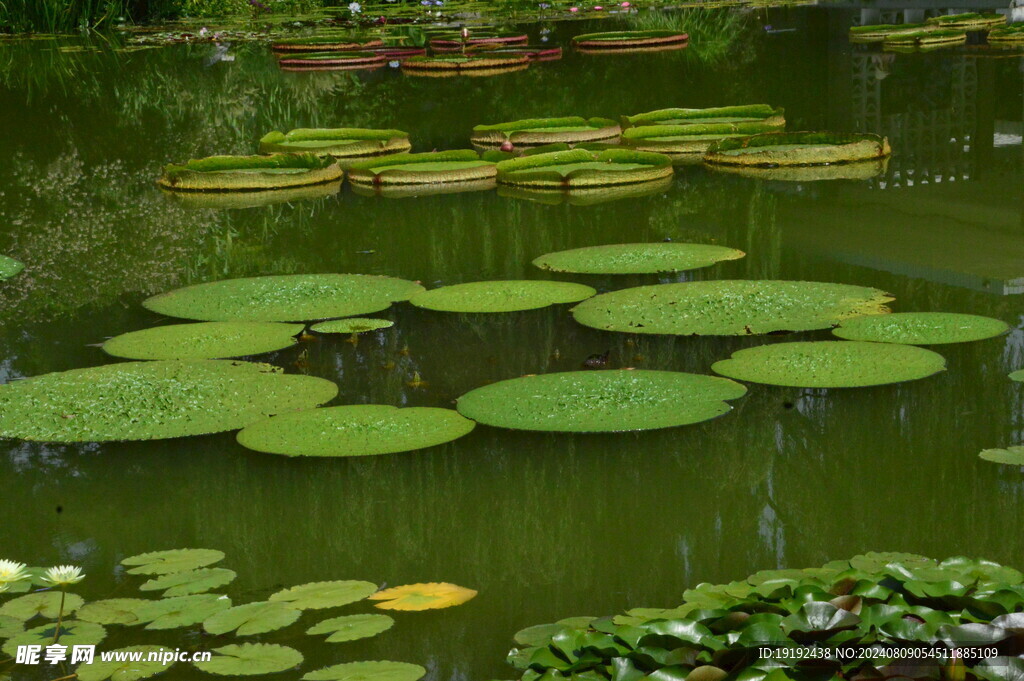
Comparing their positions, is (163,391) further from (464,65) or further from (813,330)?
(464,65)

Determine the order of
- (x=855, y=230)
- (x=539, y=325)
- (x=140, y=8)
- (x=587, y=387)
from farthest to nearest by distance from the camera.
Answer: (x=140, y=8) → (x=855, y=230) → (x=539, y=325) → (x=587, y=387)

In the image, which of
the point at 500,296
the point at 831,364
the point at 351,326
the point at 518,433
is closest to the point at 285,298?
the point at 351,326

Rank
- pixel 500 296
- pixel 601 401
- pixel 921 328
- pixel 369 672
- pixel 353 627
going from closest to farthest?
pixel 369 672 → pixel 353 627 → pixel 601 401 → pixel 921 328 → pixel 500 296

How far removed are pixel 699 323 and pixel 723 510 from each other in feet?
4.17

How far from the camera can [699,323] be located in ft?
13.5

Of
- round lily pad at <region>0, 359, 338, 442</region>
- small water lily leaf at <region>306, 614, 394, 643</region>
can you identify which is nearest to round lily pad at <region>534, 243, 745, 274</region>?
round lily pad at <region>0, 359, 338, 442</region>

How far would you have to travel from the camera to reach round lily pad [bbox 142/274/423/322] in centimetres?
454

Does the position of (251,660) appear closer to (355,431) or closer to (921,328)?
(355,431)

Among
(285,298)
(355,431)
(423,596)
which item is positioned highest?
(285,298)

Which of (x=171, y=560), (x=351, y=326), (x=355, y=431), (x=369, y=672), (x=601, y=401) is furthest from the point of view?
(x=351, y=326)

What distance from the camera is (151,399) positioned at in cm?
364

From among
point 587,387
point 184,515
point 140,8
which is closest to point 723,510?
point 587,387

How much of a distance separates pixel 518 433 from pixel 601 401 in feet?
0.81

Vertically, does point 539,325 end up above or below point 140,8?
below
